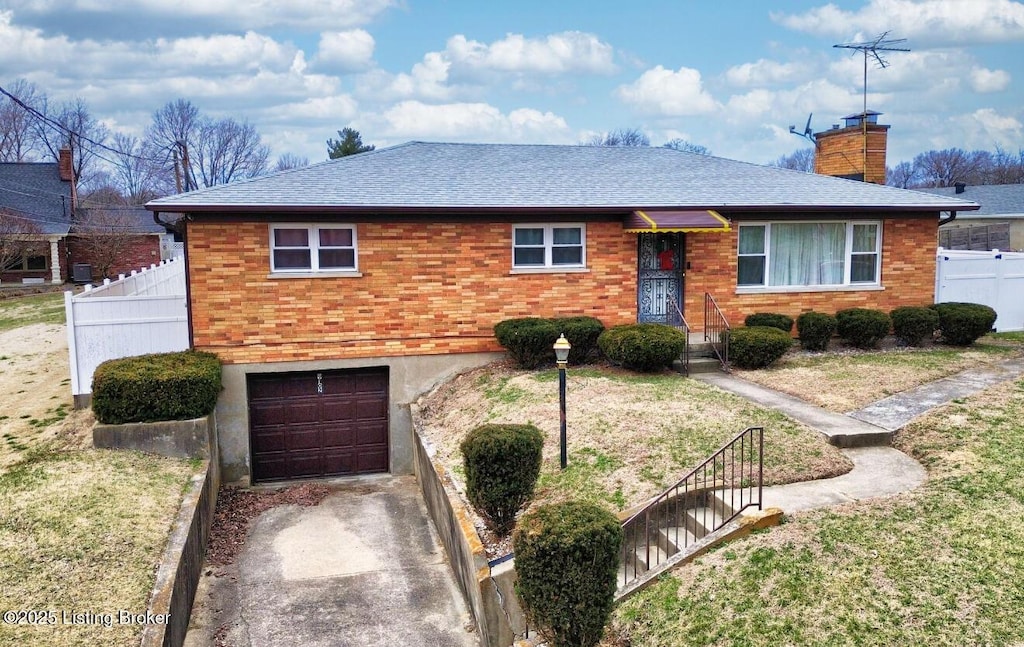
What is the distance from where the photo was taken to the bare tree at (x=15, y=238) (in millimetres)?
31125

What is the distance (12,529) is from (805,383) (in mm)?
11497

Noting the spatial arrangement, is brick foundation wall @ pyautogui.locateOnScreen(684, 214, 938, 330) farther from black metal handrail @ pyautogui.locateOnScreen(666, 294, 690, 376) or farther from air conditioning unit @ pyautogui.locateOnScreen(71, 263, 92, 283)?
air conditioning unit @ pyautogui.locateOnScreen(71, 263, 92, 283)

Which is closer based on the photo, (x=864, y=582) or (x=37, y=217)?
(x=864, y=582)

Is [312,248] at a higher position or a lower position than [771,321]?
higher

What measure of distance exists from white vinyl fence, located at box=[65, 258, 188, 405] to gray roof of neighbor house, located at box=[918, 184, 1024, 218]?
111 ft

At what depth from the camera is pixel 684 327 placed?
16234 millimetres

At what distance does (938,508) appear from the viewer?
26.2ft

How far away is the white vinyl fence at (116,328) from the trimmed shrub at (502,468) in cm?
766

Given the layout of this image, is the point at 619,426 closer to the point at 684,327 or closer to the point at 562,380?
the point at 562,380

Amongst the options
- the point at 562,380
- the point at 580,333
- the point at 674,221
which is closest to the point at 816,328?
the point at 674,221

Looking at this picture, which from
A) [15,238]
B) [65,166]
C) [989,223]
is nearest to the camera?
[15,238]

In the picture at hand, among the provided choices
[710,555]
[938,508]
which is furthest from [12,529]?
[938,508]

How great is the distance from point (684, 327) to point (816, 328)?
2556mm

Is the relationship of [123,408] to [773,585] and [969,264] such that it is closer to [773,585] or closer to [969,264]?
[773,585]
